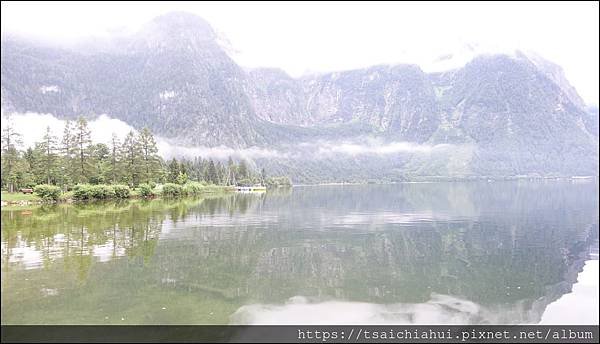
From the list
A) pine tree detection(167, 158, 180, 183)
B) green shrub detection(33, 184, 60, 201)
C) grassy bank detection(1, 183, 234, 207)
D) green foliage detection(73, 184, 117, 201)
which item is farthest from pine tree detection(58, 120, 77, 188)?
pine tree detection(167, 158, 180, 183)

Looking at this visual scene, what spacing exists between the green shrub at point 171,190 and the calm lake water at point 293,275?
7102cm

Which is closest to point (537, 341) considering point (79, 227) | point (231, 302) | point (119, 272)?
point (231, 302)

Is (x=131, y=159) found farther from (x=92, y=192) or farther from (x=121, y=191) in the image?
(x=92, y=192)

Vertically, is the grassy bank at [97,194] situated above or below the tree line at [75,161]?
below

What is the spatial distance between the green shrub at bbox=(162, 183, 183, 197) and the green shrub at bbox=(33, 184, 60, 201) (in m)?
34.0

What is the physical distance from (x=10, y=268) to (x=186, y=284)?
394 inches

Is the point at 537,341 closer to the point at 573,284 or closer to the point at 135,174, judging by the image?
the point at 573,284

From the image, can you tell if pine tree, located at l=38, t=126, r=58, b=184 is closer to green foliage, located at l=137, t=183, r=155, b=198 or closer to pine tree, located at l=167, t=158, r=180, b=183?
green foliage, located at l=137, t=183, r=155, b=198

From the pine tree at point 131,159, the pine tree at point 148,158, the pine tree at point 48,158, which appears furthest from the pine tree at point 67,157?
the pine tree at point 148,158

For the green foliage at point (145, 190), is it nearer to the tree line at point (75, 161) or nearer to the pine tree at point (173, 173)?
the tree line at point (75, 161)

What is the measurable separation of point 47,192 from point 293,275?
226ft

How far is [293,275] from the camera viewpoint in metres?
24.4

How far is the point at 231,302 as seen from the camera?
62.6 ft

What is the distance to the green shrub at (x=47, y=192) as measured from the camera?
77.4 meters
